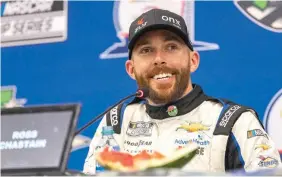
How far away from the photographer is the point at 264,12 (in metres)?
1.90

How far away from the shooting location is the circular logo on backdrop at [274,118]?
5.94ft

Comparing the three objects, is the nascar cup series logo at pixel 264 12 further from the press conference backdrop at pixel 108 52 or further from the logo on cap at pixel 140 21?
the logo on cap at pixel 140 21

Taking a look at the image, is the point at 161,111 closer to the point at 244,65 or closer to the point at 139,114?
the point at 139,114

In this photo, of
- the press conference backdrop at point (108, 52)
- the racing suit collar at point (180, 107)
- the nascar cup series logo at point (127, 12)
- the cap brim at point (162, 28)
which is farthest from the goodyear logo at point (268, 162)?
the nascar cup series logo at point (127, 12)

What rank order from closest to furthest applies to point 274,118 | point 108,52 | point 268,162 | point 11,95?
1. point 268,162
2. point 274,118
3. point 108,52
4. point 11,95

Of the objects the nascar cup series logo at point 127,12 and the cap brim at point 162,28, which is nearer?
the cap brim at point 162,28

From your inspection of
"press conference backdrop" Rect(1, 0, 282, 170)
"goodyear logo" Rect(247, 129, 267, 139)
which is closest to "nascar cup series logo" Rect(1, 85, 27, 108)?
"press conference backdrop" Rect(1, 0, 282, 170)

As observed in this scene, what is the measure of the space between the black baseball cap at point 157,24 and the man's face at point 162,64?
0.06ft

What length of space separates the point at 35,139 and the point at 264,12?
1297mm

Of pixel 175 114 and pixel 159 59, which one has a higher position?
pixel 159 59

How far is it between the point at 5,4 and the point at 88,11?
42 cm

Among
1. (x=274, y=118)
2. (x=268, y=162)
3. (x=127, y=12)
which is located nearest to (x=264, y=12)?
(x=274, y=118)

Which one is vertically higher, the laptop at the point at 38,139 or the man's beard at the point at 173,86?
the man's beard at the point at 173,86

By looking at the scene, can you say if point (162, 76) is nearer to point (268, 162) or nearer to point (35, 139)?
point (268, 162)
